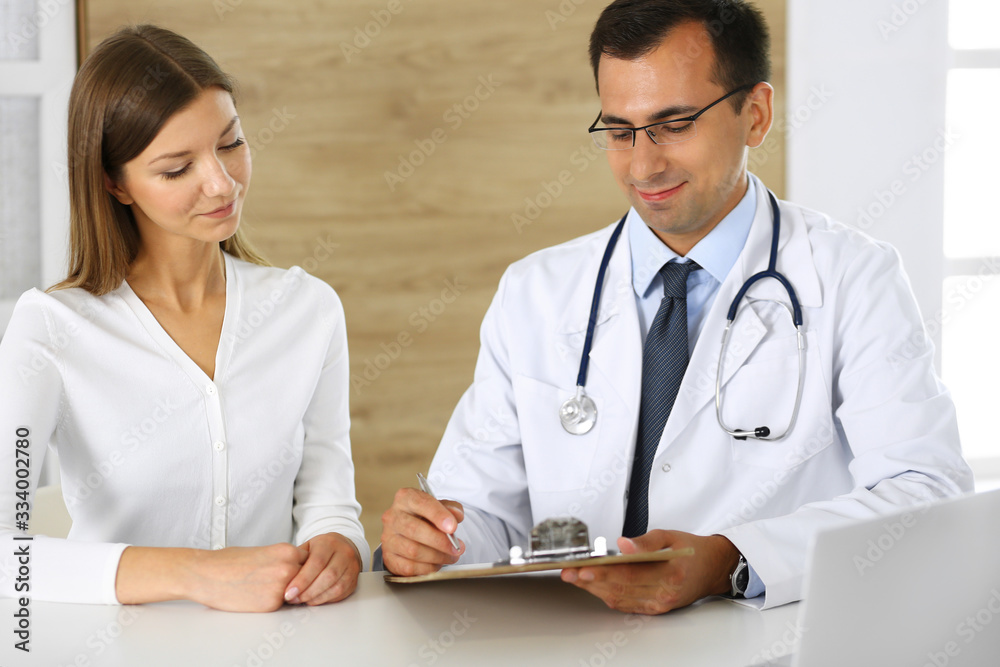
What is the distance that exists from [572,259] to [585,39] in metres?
1.08

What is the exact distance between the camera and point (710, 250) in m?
1.58

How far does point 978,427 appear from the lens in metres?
3.03

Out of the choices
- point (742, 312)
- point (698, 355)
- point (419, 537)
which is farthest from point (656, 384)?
point (419, 537)

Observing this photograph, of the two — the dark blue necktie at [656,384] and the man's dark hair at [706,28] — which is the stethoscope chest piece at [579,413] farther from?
the man's dark hair at [706,28]

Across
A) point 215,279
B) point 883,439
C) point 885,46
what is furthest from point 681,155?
point 885,46

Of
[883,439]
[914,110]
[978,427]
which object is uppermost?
[914,110]

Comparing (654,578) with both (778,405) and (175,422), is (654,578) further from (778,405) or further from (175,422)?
(175,422)

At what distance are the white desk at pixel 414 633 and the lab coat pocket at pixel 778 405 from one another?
359 millimetres

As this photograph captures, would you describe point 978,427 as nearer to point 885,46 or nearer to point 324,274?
point 885,46

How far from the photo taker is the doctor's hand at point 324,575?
1.18 meters

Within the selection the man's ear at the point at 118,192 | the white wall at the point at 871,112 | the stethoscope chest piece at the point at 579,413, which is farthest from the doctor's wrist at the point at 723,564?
the white wall at the point at 871,112

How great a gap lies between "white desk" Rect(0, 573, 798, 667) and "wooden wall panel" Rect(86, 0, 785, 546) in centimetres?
135

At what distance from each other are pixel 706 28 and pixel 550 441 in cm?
77

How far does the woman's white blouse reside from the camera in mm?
1341
